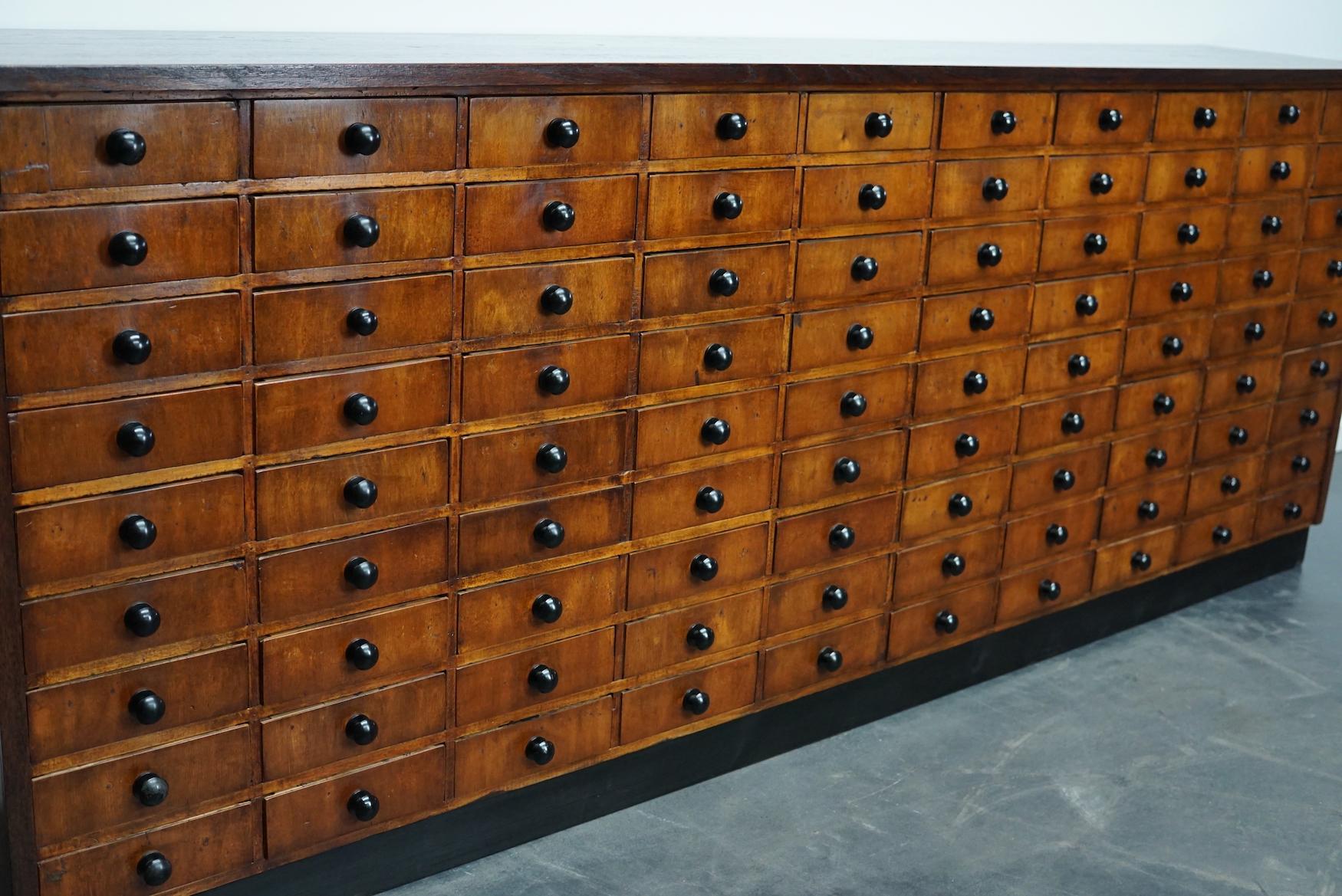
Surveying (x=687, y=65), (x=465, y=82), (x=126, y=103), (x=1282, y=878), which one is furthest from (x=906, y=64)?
(x=1282, y=878)

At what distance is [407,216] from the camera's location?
2.65m

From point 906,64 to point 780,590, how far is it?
1152mm

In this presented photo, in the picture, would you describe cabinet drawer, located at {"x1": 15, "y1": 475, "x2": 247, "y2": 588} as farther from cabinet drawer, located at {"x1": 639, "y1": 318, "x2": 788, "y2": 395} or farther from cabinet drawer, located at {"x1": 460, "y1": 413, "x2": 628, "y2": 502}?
cabinet drawer, located at {"x1": 639, "y1": 318, "x2": 788, "y2": 395}

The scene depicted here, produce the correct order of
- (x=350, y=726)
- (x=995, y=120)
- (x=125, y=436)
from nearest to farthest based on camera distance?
(x=125, y=436), (x=350, y=726), (x=995, y=120)

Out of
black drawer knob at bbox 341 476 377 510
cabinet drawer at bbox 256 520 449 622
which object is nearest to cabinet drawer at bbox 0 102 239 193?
black drawer knob at bbox 341 476 377 510

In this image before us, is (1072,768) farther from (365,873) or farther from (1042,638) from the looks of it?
(365,873)

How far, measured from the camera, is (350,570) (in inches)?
109

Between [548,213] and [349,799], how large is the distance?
1.14 meters

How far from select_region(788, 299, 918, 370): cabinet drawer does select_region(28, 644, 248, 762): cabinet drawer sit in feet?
4.29

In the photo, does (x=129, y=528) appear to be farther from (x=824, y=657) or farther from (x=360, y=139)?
(x=824, y=657)

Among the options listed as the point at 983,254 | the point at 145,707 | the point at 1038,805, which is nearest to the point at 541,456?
the point at 145,707

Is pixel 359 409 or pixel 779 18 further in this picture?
pixel 779 18

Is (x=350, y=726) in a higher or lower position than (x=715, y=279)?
lower

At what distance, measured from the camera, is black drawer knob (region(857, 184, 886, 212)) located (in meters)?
3.27
